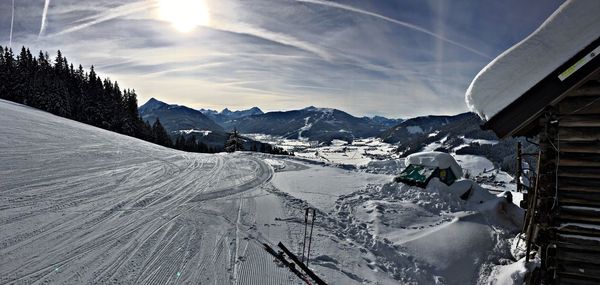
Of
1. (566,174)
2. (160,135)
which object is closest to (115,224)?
(566,174)

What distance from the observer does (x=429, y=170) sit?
56.9 ft

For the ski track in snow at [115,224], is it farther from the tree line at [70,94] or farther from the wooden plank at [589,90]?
the tree line at [70,94]

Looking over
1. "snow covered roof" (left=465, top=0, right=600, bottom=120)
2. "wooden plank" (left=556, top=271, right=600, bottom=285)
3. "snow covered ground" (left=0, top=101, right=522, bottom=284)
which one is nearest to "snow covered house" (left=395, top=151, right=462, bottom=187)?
"snow covered ground" (left=0, top=101, right=522, bottom=284)

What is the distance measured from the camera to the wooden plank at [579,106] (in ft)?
18.8

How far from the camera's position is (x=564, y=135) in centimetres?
597

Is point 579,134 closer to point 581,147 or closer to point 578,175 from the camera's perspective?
point 581,147

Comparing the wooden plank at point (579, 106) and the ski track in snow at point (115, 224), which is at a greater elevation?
the wooden plank at point (579, 106)

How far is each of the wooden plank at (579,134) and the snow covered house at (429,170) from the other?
1079 centimetres

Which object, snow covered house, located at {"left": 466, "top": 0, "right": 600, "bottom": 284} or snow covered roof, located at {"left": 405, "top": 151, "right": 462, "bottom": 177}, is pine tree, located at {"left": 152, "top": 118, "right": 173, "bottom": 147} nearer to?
snow covered roof, located at {"left": 405, "top": 151, "right": 462, "bottom": 177}

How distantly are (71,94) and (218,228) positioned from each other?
73495mm

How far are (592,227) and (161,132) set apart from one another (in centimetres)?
7806

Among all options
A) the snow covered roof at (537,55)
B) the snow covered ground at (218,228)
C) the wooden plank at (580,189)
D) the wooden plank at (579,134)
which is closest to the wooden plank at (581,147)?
the wooden plank at (579,134)

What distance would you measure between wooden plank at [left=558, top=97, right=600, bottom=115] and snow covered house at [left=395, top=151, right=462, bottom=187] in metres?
11.0

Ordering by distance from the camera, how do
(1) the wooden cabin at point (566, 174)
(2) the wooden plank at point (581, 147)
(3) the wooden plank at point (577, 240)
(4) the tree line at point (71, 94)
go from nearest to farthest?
(1) the wooden cabin at point (566, 174) < (2) the wooden plank at point (581, 147) < (3) the wooden plank at point (577, 240) < (4) the tree line at point (71, 94)
